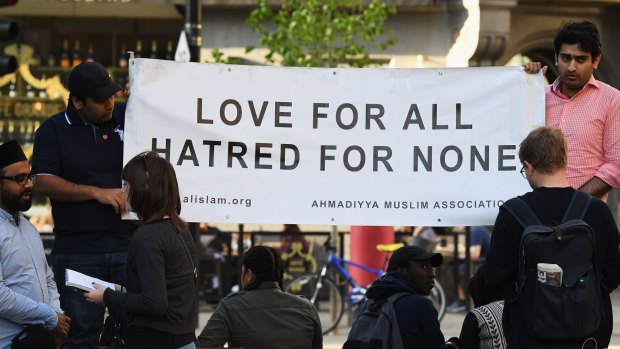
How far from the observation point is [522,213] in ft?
17.7

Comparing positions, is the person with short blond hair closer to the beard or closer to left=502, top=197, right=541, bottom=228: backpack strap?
left=502, top=197, right=541, bottom=228: backpack strap

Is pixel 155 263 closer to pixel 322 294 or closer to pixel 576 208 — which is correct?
pixel 576 208

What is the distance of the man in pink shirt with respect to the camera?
6418 millimetres

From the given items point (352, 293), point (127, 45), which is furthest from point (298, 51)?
point (127, 45)

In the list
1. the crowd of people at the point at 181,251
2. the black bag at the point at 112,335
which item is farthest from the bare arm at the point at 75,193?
the black bag at the point at 112,335

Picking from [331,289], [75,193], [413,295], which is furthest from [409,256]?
[331,289]

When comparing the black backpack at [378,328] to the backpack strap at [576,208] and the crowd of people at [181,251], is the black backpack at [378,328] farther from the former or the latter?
the backpack strap at [576,208]

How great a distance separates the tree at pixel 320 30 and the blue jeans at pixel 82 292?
9407 mm

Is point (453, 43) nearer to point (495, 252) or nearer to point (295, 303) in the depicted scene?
point (295, 303)

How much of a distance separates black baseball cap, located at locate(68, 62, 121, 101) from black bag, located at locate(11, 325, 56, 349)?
1.26 m

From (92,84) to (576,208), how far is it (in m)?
2.59

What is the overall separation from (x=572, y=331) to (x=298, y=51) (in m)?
10.8

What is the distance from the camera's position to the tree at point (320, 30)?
16.1m

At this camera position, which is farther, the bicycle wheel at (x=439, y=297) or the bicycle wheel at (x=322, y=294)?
the bicycle wheel at (x=439, y=297)
